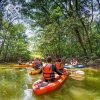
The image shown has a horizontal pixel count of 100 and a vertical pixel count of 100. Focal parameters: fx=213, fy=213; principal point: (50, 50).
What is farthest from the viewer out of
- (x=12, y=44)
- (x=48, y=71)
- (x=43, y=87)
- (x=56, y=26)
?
(x=12, y=44)

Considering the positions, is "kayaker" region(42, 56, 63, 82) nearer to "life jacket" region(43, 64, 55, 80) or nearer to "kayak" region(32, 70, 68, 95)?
"life jacket" region(43, 64, 55, 80)

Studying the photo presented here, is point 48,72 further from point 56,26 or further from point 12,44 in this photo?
point 12,44

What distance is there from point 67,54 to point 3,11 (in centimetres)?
1236

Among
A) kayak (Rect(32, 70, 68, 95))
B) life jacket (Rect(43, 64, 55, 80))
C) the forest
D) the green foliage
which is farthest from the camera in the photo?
the green foliage

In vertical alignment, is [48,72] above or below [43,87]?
above

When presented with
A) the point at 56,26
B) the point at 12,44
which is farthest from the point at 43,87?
the point at 12,44

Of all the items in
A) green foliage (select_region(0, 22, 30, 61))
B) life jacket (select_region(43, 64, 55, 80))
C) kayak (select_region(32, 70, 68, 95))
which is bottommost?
kayak (select_region(32, 70, 68, 95))

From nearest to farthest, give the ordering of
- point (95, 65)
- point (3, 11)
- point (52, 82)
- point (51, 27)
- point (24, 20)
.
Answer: point (52, 82) < point (95, 65) < point (51, 27) < point (3, 11) < point (24, 20)

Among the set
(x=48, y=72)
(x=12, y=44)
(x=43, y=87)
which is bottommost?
(x=43, y=87)

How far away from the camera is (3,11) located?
33.6 metres

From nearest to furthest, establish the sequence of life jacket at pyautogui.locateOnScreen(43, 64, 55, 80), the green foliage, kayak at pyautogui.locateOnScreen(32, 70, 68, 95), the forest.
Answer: kayak at pyautogui.locateOnScreen(32, 70, 68, 95) < life jacket at pyautogui.locateOnScreen(43, 64, 55, 80) < the forest < the green foliage

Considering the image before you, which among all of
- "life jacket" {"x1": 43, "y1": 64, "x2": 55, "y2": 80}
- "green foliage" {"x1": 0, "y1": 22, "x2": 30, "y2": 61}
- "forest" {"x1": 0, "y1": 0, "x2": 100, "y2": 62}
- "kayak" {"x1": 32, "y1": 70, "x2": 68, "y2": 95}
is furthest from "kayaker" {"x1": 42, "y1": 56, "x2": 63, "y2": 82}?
"green foliage" {"x1": 0, "y1": 22, "x2": 30, "y2": 61}

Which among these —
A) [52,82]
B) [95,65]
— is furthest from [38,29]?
[52,82]

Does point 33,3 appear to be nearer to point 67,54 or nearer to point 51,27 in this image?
point 51,27
